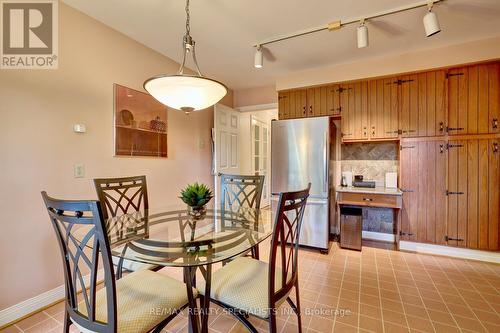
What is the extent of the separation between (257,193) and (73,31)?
221 centimetres

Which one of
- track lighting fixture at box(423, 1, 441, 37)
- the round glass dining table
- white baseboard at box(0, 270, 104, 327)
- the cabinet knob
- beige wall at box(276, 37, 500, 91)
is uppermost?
beige wall at box(276, 37, 500, 91)

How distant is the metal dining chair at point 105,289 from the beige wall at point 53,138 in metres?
0.97

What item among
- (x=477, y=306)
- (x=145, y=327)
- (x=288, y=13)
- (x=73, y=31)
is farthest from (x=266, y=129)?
(x=145, y=327)

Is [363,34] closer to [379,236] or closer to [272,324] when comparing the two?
[272,324]

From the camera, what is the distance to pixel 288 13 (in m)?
2.14

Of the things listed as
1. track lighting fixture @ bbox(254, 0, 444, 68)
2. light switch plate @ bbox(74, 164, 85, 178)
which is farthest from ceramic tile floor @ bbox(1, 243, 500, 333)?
track lighting fixture @ bbox(254, 0, 444, 68)

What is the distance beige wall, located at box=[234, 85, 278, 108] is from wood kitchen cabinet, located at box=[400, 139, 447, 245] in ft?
6.99

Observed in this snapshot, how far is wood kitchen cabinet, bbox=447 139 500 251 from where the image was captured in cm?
260

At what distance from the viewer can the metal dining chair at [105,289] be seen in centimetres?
95

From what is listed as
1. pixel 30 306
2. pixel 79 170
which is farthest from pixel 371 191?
pixel 30 306

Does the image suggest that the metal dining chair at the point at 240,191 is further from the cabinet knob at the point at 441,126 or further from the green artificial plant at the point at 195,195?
the cabinet knob at the point at 441,126

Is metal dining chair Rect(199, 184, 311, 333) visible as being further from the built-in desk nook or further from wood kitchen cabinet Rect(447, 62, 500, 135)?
wood kitchen cabinet Rect(447, 62, 500, 135)

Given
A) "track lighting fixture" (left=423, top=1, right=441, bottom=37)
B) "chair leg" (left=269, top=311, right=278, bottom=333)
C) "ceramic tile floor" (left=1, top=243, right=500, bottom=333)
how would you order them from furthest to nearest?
1. "track lighting fixture" (left=423, top=1, right=441, bottom=37)
2. "ceramic tile floor" (left=1, top=243, right=500, bottom=333)
3. "chair leg" (left=269, top=311, right=278, bottom=333)

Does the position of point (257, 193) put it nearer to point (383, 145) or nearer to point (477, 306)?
point (477, 306)
